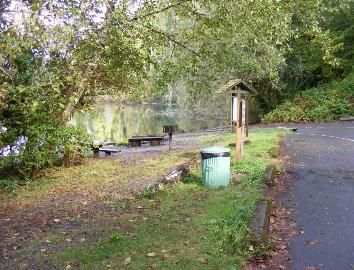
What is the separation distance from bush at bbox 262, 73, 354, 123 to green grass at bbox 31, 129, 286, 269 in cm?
1947

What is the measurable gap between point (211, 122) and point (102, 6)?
27.9 m

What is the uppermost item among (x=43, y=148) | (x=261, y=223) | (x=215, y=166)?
(x=43, y=148)

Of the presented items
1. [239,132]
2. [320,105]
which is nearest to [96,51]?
[239,132]

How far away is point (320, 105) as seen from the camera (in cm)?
2736

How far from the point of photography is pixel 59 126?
486 inches

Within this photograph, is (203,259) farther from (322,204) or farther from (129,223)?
(322,204)

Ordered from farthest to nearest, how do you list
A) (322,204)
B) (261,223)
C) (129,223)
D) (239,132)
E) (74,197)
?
(239,132)
(74,197)
(322,204)
(129,223)
(261,223)

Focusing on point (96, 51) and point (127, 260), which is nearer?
point (127, 260)

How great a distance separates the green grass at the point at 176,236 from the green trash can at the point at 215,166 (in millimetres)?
275

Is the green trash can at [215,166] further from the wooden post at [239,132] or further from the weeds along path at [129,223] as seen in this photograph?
the wooden post at [239,132]

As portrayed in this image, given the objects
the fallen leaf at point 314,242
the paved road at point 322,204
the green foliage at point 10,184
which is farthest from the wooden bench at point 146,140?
the fallen leaf at point 314,242

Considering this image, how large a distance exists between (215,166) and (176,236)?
10.0 ft

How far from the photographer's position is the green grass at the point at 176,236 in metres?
5.30

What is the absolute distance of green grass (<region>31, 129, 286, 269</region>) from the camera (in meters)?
5.30
